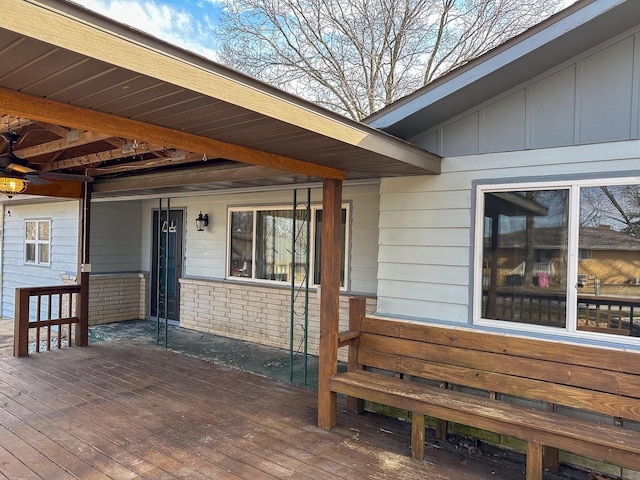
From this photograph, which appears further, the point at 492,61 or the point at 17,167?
the point at 17,167

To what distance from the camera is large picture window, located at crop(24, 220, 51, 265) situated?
27.7ft

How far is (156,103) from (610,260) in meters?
3.11

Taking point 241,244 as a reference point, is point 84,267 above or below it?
below

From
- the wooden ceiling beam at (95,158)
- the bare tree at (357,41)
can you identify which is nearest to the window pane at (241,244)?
the wooden ceiling beam at (95,158)

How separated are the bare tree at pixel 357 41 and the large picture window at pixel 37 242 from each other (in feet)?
21.2

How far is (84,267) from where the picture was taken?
600 centimetres

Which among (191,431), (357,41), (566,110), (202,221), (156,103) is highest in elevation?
(357,41)

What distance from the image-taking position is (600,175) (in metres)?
2.97

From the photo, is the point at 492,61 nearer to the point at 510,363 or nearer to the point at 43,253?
the point at 510,363

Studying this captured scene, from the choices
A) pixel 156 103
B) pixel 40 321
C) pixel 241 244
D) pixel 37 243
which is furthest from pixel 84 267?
pixel 156 103

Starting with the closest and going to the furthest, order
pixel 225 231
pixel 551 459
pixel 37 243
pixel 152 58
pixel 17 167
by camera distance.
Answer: pixel 152 58, pixel 551 459, pixel 17 167, pixel 225 231, pixel 37 243

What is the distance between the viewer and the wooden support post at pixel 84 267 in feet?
19.7

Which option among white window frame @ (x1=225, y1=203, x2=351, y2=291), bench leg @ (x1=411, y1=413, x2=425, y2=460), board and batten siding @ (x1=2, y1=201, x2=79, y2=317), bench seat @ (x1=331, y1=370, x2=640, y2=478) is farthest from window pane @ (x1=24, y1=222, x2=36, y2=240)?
bench leg @ (x1=411, y1=413, x2=425, y2=460)

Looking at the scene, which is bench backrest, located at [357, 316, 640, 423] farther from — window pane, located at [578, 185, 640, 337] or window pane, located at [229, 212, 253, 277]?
window pane, located at [229, 212, 253, 277]
